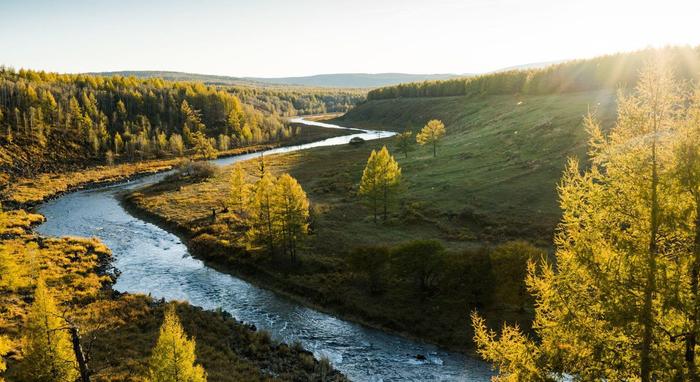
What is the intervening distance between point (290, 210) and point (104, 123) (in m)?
139

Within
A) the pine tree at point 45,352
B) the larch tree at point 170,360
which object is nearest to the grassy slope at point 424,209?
the larch tree at point 170,360

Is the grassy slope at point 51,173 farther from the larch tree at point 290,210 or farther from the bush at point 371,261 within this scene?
the bush at point 371,261

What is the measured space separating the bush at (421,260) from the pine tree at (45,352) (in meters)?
29.0

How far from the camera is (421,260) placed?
44.0m

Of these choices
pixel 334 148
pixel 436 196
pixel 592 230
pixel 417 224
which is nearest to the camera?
pixel 592 230

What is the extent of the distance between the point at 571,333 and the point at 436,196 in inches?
2586

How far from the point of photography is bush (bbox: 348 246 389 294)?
45.4 metres

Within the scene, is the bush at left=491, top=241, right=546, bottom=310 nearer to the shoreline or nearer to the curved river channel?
the shoreline

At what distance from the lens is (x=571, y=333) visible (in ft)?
39.6

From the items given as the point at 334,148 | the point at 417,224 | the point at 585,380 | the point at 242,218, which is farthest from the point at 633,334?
the point at 334,148

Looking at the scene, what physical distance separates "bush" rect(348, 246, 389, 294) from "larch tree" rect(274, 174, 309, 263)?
906 cm

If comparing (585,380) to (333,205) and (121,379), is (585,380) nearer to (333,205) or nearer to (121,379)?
(121,379)

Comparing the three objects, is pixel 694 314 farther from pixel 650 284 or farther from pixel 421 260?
pixel 421 260

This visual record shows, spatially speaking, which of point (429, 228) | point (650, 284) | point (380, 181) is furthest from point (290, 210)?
point (650, 284)
